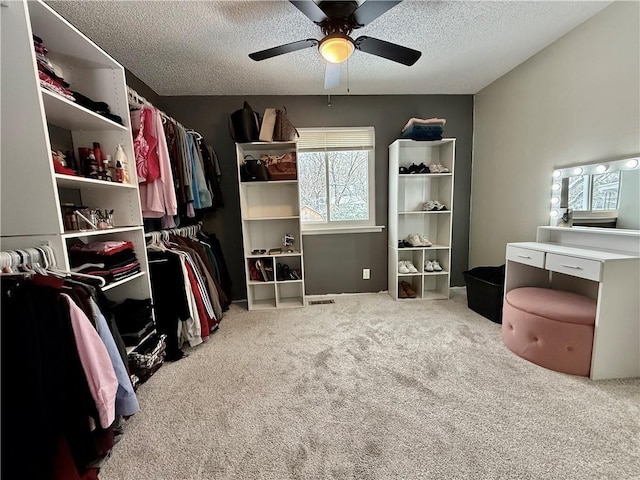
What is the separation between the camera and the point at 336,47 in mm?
1523

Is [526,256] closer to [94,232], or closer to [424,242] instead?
[424,242]

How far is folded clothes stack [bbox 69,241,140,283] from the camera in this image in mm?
1452

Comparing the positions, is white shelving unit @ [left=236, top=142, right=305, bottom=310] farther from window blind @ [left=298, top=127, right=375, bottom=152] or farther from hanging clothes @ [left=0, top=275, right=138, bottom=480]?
hanging clothes @ [left=0, top=275, right=138, bottom=480]

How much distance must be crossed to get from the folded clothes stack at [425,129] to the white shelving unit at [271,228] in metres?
1.28

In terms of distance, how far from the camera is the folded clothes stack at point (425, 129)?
2695mm

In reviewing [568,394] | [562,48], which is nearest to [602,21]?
[562,48]

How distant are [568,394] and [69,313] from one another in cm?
256

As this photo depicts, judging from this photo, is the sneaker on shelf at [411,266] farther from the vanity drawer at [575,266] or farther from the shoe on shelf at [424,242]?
the vanity drawer at [575,266]

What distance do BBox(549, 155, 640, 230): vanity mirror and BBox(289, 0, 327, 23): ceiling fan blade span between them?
221cm

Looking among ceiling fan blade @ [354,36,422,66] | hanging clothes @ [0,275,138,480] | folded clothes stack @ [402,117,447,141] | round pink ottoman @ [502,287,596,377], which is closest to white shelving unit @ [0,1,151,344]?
hanging clothes @ [0,275,138,480]

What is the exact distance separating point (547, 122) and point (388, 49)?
169 cm

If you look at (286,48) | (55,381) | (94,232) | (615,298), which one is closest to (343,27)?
(286,48)

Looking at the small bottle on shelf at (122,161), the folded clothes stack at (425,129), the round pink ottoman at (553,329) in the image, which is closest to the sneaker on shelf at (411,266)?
the round pink ottoman at (553,329)

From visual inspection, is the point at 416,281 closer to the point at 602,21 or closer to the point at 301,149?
the point at 301,149
